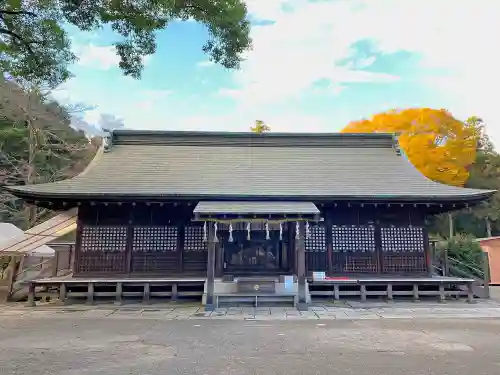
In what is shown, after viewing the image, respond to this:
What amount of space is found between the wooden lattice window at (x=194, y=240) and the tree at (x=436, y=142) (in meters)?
17.9

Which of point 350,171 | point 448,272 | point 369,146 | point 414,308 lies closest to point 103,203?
point 350,171

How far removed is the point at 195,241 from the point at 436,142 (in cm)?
2178

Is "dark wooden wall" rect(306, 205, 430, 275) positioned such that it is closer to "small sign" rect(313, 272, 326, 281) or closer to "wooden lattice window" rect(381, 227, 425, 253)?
"wooden lattice window" rect(381, 227, 425, 253)

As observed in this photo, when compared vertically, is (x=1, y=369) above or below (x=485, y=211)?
below

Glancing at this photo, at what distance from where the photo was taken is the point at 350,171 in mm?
13609

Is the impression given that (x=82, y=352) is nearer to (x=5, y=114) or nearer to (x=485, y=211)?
(x=5, y=114)

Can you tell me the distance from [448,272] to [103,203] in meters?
12.9

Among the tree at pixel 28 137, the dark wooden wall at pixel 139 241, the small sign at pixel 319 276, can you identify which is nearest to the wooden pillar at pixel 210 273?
the dark wooden wall at pixel 139 241

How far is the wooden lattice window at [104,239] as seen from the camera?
11883 mm

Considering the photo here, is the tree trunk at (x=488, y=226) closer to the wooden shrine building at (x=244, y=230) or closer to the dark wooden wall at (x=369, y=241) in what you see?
the wooden shrine building at (x=244, y=230)

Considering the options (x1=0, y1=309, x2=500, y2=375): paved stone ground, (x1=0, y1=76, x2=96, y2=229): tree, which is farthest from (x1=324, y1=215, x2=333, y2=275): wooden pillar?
(x1=0, y1=76, x2=96, y2=229): tree

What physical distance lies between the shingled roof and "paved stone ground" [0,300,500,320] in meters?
3.36

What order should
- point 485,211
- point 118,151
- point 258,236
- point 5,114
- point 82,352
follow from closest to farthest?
point 82,352, point 258,236, point 118,151, point 5,114, point 485,211

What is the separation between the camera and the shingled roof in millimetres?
11336
